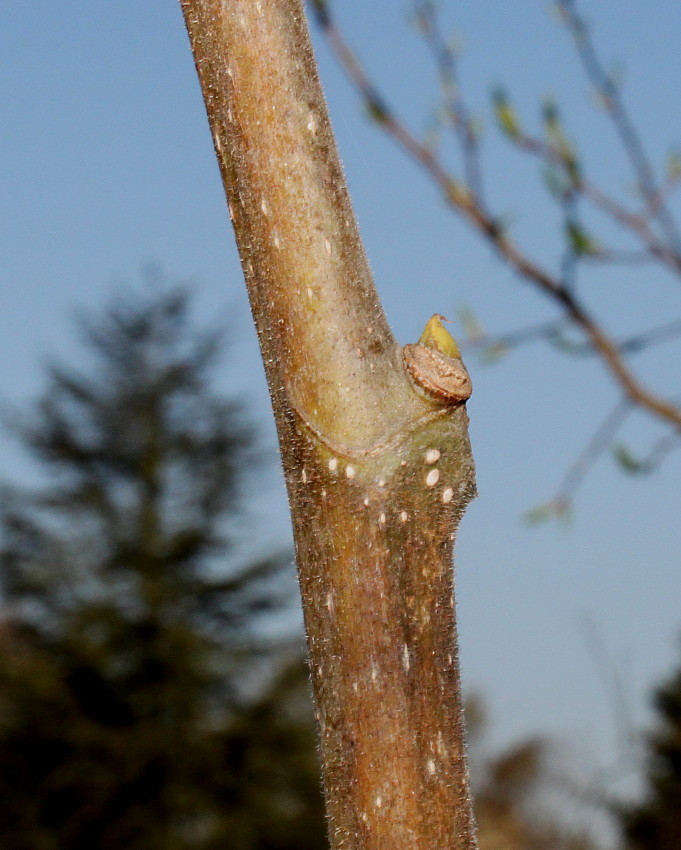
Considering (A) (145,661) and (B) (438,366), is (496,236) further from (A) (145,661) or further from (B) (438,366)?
(A) (145,661)

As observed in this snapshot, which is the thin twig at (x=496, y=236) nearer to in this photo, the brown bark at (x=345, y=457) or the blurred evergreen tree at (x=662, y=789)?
the brown bark at (x=345, y=457)

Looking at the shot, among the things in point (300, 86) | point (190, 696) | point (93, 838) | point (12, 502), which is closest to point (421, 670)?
point (300, 86)

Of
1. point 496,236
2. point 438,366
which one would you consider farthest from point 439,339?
point 496,236

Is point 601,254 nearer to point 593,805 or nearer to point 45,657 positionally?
point 593,805

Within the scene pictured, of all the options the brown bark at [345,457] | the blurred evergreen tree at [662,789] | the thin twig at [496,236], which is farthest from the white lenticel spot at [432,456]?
the blurred evergreen tree at [662,789]

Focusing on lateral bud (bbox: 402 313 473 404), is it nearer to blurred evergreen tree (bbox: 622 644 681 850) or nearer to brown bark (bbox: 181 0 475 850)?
brown bark (bbox: 181 0 475 850)

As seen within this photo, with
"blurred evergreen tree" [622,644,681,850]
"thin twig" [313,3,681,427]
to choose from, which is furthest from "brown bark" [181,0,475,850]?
"blurred evergreen tree" [622,644,681,850]
